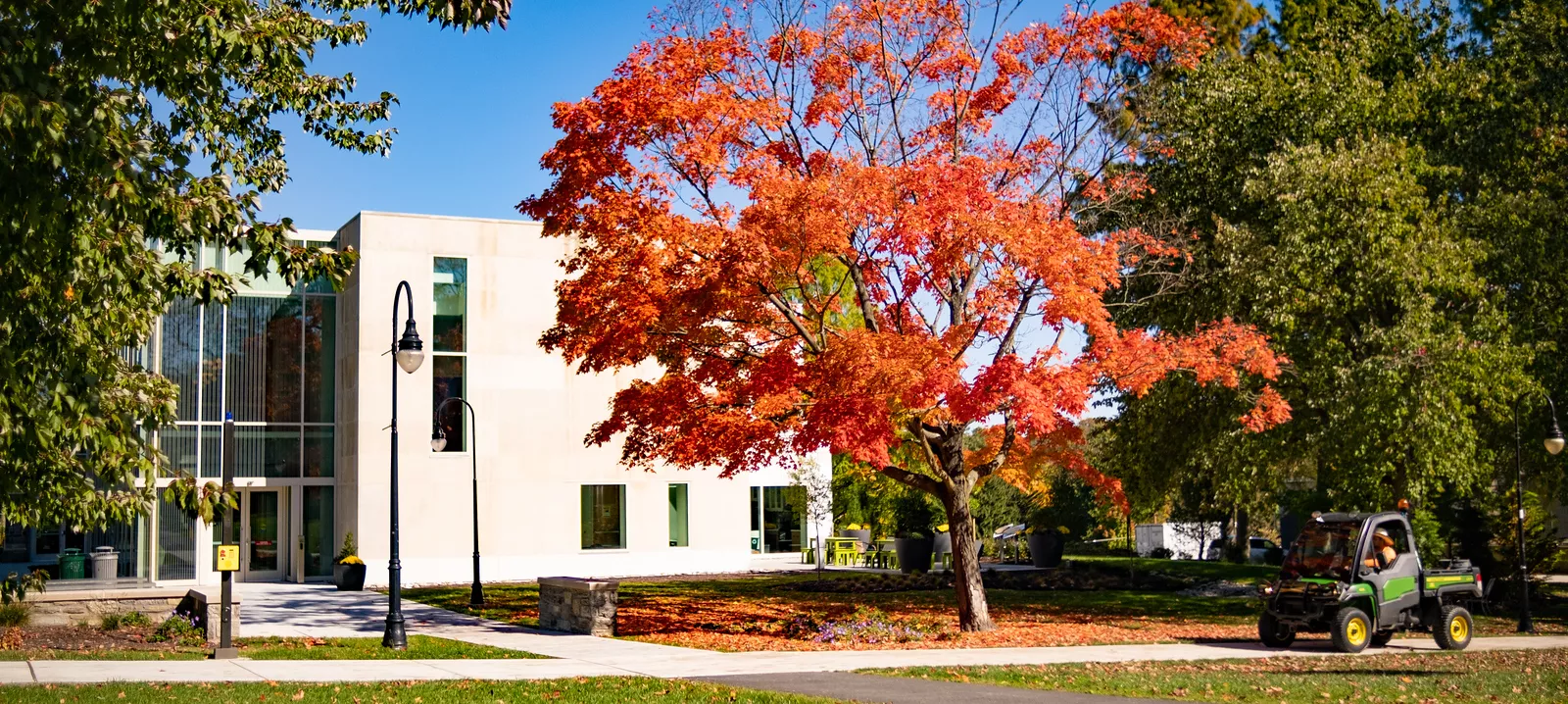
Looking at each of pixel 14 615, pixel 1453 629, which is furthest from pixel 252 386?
pixel 1453 629

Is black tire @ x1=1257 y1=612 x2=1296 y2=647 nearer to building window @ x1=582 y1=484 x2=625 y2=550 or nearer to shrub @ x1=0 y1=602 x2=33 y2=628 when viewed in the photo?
shrub @ x1=0 y1=602 x2=33 y2=628

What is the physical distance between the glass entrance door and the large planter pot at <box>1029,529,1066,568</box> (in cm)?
2242

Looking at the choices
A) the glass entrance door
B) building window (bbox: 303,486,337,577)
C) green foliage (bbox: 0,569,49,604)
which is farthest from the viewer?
building window (bbox: 303,486,337,577)

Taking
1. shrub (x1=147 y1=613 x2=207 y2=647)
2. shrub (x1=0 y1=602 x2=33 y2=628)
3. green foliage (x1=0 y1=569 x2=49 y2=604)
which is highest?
green foliage (x1=0 y1=569 x2=49 y2=604)

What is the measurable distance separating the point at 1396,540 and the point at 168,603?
1944 centimetres

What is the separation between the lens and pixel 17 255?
314 inches

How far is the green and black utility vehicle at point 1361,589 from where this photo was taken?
17.9 m

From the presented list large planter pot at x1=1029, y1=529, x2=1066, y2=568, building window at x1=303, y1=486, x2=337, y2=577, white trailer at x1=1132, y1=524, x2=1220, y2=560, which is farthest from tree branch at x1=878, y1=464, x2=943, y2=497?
white trailer at x1=1132, y1=524, x2=1220, y2=560

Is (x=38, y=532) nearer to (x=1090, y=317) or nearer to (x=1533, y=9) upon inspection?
(x=1090, y=317)

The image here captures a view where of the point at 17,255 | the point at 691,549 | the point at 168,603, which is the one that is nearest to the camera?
the point at 17,255

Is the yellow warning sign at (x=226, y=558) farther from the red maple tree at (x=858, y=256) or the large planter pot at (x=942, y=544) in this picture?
the large planter pot at (x=942, y=544)

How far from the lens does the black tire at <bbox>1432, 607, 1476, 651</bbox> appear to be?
60.6ft

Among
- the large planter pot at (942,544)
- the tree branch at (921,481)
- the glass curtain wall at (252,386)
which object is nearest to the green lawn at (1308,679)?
the tree branch at (921,481)

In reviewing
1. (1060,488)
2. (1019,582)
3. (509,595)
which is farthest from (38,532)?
(1060,488)
